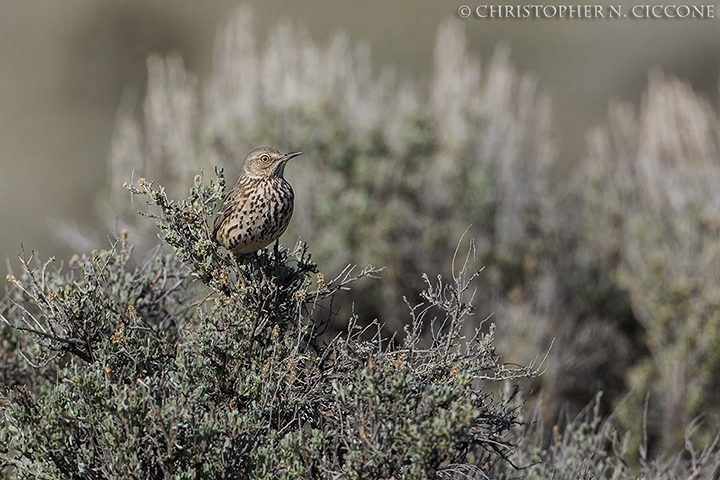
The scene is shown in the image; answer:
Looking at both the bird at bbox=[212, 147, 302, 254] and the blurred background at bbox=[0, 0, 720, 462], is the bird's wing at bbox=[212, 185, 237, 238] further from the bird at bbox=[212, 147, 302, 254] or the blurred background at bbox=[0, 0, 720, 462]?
the blurred background at bbox=[0, 0, 720, 462]

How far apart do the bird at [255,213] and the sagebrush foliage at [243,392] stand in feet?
1.05

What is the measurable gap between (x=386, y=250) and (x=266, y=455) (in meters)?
6.66

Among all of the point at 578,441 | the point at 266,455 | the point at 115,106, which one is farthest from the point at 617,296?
the point at 115,106

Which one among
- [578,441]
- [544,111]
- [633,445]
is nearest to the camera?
[578,441]

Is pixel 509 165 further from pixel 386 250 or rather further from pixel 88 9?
pixel 88 9

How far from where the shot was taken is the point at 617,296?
35.6ft

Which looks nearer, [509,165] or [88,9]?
[509,165]

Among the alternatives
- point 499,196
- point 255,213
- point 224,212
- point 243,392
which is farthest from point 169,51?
point 243,392

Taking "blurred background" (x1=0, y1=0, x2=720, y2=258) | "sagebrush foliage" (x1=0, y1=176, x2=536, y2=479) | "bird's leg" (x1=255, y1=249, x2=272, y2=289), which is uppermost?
"blurred background" (x1=0, y1=0, x2=720, y2=258)

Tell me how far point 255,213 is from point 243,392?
1286 mm


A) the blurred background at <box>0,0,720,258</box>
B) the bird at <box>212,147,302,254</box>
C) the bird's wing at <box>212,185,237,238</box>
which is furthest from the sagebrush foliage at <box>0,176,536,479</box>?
the blurred background at <box>0,0,720,258</box>

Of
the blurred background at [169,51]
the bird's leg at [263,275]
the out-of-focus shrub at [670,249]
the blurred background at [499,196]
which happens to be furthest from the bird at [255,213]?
the blurred background at [169,51]

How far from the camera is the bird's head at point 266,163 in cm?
561

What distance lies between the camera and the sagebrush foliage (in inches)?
150
